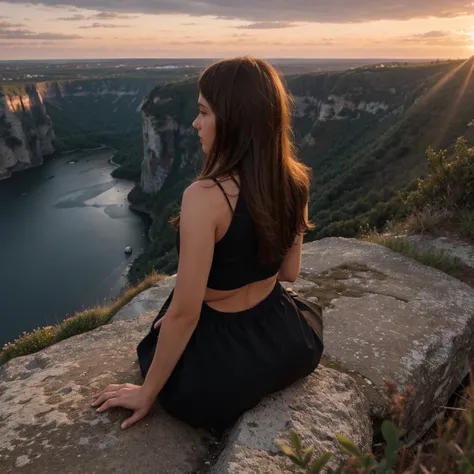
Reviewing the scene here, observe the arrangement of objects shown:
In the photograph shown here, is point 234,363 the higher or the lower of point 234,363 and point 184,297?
the lower

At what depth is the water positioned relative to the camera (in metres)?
46.8

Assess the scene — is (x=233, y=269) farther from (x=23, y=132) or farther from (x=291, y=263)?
(x=23, y=132)

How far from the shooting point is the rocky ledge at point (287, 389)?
219cm

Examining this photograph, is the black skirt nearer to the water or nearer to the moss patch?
the moss patch

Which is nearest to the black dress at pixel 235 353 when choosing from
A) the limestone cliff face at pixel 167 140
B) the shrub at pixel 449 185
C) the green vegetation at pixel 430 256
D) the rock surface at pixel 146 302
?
the rock surface at pixel 146 302

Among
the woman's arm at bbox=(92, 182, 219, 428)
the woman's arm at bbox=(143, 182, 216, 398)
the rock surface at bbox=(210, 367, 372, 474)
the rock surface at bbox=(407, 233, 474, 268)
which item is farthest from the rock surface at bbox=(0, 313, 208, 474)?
the rock surface at bbox=(407, 233, 474, 268)

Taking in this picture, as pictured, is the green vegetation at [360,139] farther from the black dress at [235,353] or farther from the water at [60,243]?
the water at [60,243]

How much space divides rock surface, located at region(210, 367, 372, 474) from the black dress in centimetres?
9

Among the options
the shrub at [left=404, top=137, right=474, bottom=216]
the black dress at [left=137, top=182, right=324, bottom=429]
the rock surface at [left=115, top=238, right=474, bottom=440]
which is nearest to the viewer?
the black dress at [left=137, top=182, right=324, bottom=429]

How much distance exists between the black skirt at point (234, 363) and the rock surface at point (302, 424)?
0.09 meters

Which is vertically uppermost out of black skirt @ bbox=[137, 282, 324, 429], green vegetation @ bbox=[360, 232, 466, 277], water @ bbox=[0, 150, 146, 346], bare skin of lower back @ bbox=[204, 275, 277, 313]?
bare skin of lower back @ bbox=[204, 275, 277, 313]

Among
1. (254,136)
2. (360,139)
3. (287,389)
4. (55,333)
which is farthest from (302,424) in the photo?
(360,139)

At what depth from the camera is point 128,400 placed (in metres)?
2.40

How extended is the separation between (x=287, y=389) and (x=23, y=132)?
116 m
